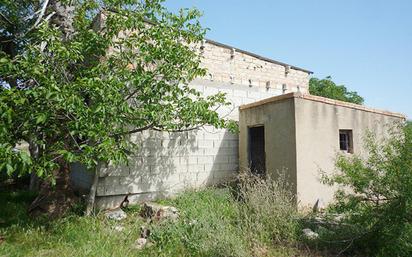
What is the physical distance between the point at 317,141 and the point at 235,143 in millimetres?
2752

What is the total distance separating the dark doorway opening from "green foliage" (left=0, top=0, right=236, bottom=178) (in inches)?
59.4

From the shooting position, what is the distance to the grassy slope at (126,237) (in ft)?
15.1

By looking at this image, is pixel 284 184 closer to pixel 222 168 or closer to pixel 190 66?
pixel 222 168

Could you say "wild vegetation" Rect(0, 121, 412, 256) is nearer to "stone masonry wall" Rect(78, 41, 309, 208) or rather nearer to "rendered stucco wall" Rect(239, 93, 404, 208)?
"rendered stucco wall" Rect(239, 93, 404, 208)

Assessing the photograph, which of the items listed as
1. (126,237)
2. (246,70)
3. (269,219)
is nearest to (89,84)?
(126,237)

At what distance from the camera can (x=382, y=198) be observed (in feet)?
15.0

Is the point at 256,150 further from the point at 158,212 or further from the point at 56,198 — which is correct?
the point at 56,198

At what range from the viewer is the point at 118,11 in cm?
649

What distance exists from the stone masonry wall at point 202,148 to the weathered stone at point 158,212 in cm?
76

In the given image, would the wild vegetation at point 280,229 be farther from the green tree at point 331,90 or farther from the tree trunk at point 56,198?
the green tree at point 331,90

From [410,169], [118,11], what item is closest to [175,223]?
[410,169]

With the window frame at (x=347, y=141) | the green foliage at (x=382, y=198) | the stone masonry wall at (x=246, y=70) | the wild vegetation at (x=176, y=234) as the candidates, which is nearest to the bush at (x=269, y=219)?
the wild vegetation at (x=176, y=234)

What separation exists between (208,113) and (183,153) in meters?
1.95

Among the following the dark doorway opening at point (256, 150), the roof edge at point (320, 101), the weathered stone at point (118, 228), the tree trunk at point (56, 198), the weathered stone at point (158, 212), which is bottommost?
the weathered stone at point (118, 228)
